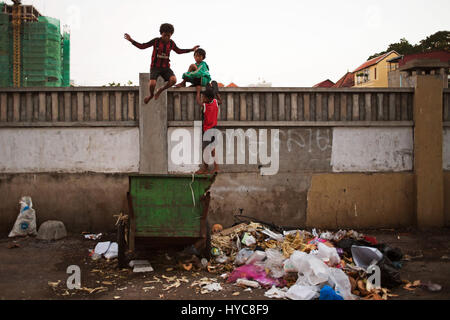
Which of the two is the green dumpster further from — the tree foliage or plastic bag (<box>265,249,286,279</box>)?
the tree foliage

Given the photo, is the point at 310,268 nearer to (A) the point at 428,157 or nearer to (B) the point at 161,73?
(B) the point at 161,73

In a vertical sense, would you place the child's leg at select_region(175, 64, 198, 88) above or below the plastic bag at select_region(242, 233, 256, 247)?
above

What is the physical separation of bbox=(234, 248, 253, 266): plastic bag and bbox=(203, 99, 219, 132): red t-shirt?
2798mm

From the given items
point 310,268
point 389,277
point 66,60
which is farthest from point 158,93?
point 66,60

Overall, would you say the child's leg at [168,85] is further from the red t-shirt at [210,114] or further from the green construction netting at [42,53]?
the green construction netting at [42,53]

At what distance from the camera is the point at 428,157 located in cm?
822

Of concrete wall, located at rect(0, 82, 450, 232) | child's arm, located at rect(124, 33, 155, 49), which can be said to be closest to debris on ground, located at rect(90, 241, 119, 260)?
concrete wall, located at rect(0, 82, 450, 232)

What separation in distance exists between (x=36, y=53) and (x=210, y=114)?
34562 mm

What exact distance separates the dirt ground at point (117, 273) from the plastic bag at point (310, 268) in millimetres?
563

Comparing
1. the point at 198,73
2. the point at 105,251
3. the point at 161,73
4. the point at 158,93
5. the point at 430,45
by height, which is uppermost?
the point at 430,45

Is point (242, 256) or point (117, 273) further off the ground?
point (242, 256)

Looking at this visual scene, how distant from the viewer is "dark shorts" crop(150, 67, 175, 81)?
7188mm

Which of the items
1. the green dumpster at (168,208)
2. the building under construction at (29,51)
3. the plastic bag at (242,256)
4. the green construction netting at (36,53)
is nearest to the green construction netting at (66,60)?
the building under construction at (29,51)

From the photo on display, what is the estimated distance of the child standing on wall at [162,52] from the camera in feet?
22.9
